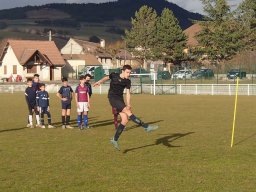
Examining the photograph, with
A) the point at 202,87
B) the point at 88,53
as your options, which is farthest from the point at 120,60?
the point at 202,87

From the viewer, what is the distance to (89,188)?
27.5 feet

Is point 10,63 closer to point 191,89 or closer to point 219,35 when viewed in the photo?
point 219,35

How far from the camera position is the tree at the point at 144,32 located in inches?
3597

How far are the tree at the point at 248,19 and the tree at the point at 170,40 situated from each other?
472 inches

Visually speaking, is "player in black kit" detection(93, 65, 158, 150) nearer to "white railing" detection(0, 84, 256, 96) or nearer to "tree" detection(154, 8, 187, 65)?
"white railing" detection(0, 84, 256, 96)

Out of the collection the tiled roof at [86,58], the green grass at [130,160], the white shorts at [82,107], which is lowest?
the green grass at [130,160]

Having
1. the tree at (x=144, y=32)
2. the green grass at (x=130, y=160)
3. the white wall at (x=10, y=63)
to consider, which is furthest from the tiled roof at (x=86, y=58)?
the green grass at (x=130, y=160)

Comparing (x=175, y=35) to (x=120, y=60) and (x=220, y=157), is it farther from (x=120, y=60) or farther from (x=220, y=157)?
(x=220, y=157)

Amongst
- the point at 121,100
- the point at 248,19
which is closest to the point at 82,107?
the point at 121,100

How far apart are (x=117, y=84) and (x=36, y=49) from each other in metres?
74.8

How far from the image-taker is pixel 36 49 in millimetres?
85312

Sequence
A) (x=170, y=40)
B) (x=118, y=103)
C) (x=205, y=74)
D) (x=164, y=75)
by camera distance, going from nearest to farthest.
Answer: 1. (x=118, y=103)
2. (x=205, y=74)
3. (x=164, y=75)
4. (x=170, y=40)

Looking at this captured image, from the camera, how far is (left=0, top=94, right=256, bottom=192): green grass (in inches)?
342

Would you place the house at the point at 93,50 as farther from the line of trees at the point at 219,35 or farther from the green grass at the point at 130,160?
the green grass at the point at 130,160
